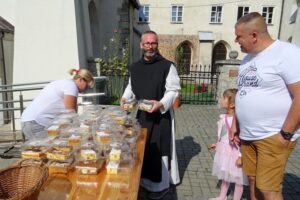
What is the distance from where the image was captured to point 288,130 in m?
2.01

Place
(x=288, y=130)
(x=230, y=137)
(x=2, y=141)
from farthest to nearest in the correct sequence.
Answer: (x=2, y=141)
(x=230, y=137)
(x=288, y=130)

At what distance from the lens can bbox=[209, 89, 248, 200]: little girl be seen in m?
3.01

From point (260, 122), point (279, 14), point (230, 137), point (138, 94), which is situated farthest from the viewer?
point (279, 14)

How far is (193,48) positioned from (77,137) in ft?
80.4

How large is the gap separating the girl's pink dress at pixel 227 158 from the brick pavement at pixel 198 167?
1.73 feet

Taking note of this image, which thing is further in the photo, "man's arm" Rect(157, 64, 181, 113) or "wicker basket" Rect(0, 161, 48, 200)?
"man's arm" Rect(157, 64, 181, 113)

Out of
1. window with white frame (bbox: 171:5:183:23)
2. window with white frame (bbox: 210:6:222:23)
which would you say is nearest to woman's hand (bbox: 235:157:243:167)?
window with white frame (bbox: 171:5:183:23)

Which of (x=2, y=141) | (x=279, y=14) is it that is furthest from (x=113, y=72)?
(x=279, y=14)

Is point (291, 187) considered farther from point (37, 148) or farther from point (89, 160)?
point (37, 148)

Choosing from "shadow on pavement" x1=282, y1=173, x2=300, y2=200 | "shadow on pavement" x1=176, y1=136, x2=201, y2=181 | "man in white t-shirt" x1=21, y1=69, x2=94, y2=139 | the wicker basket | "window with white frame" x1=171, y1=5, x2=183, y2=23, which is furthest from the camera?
"window with white frame" x1=171, y1=5, x2=183, y2=23

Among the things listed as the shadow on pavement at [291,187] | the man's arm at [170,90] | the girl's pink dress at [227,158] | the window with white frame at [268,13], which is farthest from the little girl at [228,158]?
the window with white frame at [268,13]

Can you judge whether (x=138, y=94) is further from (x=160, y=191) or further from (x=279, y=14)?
(x=279, y=14)

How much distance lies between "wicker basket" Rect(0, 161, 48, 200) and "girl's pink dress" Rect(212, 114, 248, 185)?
223cm

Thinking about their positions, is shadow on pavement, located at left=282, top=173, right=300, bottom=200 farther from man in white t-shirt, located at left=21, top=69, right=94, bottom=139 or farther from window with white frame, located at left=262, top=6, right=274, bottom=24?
window with white frame, located at left=262, top=6, right=274, bottom=24
